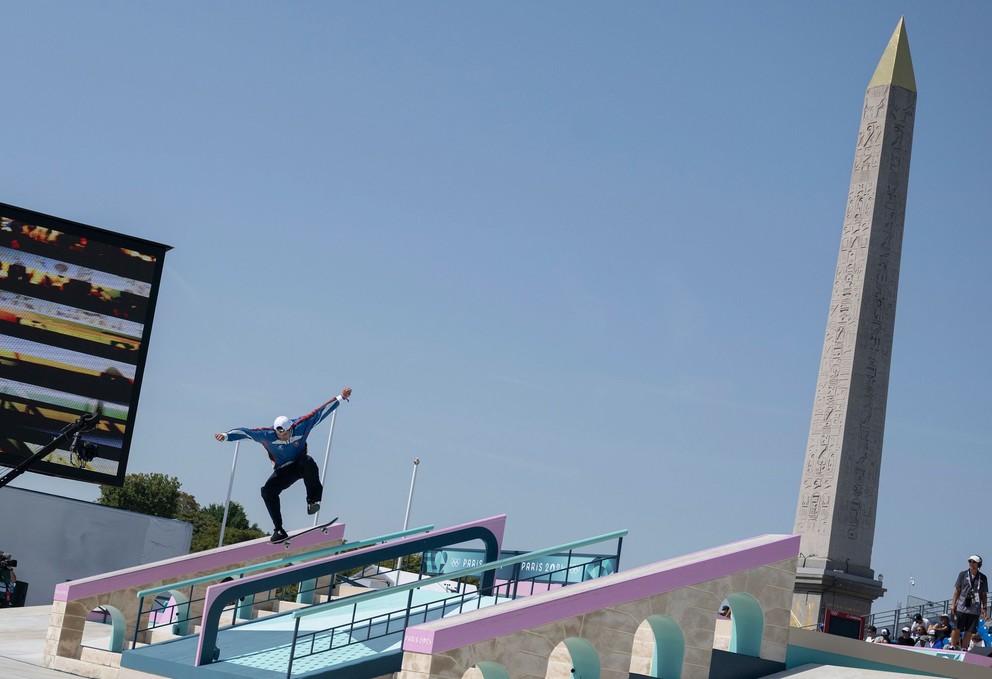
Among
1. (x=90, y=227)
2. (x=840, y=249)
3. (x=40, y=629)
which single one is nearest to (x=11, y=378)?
(x=90, y=227)

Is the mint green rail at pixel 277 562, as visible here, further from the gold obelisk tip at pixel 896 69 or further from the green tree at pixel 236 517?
the green tree at pixel 236 517

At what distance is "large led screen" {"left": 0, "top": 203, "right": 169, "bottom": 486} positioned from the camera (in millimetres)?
28234

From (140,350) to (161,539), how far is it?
430 inches

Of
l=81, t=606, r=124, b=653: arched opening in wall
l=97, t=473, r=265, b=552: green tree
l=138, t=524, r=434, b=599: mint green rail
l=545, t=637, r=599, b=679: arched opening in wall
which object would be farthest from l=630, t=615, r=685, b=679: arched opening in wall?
l=97, t=473, r=265, b=552: green tree

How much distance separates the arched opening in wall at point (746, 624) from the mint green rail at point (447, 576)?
241cm

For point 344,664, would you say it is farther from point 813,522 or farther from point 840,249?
point 840,249

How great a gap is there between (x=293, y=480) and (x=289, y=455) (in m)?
0.39

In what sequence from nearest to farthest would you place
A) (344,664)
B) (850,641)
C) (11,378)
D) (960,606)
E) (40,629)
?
(344,664)
(850,641)
(960,606)
(40,629)
(11,378)

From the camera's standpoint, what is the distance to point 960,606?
18312mm

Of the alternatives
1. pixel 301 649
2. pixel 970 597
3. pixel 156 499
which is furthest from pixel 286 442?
pixel 156 499

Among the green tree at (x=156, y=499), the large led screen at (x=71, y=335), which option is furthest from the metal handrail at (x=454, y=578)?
the green tree at (x=156, y=499)

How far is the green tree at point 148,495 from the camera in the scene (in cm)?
9569

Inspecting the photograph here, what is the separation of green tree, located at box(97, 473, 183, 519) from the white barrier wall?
59.1 meters

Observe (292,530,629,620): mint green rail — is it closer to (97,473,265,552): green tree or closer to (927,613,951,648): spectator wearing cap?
(927,613,951,648): spectator wearing cap
